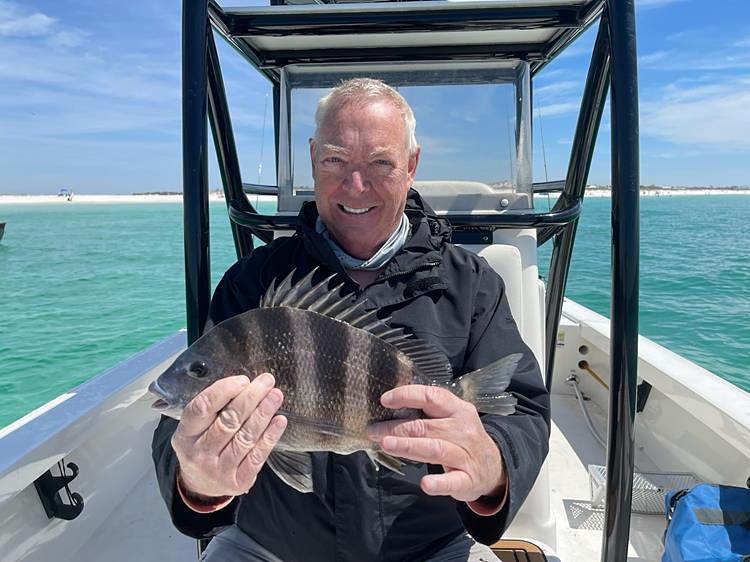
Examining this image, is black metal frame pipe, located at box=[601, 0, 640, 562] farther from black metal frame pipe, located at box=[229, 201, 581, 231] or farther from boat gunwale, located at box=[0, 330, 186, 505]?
boat gunwale, located at box=[0, 330, 186, 505]

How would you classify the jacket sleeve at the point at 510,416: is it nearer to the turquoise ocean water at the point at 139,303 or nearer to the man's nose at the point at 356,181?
the man's nose at the point at 356,181

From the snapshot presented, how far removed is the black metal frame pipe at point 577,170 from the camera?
6.04 feet

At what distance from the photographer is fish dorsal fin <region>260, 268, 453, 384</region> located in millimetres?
1320

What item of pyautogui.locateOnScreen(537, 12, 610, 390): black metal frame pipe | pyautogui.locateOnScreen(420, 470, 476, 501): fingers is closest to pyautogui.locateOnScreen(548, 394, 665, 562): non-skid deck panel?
pyautogui.locateOnScreen(537, 12, 610, 390): black metal frame pipe

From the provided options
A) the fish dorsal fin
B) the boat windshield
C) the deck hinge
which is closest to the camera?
the fish dorsal fin

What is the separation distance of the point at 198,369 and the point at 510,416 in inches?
33.5

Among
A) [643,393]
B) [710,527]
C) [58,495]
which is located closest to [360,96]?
[710,527]

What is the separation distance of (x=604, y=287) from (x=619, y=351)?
47.0 feet

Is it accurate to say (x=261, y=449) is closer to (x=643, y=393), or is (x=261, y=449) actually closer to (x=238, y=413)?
(x=238, y=413)

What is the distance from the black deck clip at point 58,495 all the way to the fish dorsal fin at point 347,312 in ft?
5.37

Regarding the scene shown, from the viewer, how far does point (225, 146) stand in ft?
6.94

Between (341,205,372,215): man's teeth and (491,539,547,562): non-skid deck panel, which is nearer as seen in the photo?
(341,205,372,215): man's teeth

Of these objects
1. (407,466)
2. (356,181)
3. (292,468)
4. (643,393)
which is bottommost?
(643,393)

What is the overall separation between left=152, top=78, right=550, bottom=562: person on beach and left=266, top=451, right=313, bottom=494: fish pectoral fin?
6 cm
